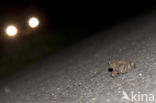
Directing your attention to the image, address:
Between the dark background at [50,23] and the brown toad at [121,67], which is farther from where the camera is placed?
the dark background at [50,23]

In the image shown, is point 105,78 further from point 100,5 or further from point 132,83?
point 100,5

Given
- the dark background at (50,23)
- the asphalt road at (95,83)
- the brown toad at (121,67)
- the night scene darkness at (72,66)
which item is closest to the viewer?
the asphalt road at (95,83)

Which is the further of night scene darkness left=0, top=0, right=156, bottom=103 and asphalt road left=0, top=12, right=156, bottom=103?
night scene darkness left=0, top=0, right=156, bottom=103

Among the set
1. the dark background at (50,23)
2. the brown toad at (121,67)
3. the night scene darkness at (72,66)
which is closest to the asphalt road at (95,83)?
the night scene darkness at (72,66)

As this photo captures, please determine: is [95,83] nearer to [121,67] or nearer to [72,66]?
[121,67]

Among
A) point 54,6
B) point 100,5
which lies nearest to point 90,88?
point 54,6

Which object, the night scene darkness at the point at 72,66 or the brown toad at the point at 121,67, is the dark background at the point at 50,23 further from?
the brown toad at the point at 121,67

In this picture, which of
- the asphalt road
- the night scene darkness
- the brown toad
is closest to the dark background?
the night scene darkness

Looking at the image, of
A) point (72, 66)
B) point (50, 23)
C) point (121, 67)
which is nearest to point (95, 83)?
point (121, 67)

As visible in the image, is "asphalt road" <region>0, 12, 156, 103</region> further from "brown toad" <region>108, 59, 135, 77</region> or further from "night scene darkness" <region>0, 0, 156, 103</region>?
"brown toad" <region>108, 59, 135, 77</region>
